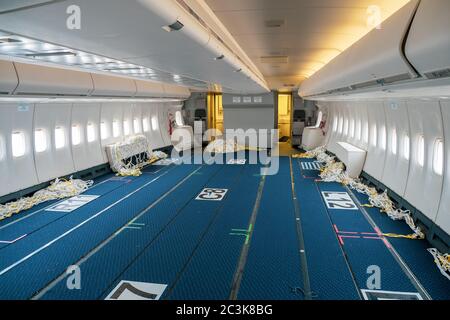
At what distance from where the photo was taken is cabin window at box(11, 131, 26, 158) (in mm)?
10421

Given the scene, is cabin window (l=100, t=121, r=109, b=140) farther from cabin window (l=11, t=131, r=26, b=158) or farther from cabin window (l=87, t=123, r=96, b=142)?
cabin window (l=11, t=131, r=26, b=158)

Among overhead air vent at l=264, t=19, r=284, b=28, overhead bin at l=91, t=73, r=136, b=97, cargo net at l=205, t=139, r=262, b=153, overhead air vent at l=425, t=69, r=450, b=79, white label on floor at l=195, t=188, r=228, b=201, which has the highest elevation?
overhead air vent at l=264, t=19, r=284, b=28

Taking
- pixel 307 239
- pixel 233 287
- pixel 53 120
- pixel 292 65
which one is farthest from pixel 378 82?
pixel 53 120

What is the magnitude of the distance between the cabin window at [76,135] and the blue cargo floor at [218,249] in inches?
136

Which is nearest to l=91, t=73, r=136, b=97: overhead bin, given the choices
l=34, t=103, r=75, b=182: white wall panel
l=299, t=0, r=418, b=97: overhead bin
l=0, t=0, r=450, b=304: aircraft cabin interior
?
l=0, t=0, r=450, b=304: aircraft cabin interior

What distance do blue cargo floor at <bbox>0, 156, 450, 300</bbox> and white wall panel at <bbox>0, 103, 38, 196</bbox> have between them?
122 cm

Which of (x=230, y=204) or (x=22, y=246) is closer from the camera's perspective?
(x=22, y=246)

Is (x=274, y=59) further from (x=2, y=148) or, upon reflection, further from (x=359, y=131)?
(x=2, y=148)

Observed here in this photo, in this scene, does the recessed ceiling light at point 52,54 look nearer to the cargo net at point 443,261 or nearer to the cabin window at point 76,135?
the cargo net at point 443,261

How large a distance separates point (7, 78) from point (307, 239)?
739 cm

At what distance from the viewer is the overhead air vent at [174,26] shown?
3.09m
